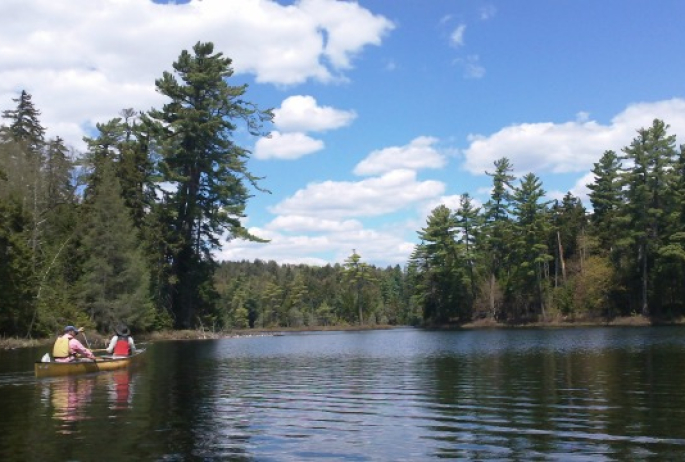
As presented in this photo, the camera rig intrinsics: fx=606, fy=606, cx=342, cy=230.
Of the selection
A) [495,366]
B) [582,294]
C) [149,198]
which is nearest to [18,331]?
[149,198]

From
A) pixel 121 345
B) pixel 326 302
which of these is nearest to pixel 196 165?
pixel 121 345

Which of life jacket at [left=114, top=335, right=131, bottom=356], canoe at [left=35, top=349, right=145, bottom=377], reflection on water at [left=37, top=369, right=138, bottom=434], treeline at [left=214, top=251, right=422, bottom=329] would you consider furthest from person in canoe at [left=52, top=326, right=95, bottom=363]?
treeline at [left=214, top=251, right=422, bottom=329]

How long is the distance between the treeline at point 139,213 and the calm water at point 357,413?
24.1m

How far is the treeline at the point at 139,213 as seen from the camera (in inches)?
1944

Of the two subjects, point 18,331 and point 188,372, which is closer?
point 188,372

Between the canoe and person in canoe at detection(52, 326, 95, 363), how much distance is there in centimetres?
32

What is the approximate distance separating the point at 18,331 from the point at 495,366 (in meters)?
34.9

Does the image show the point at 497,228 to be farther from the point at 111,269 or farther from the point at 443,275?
the point at 111,269

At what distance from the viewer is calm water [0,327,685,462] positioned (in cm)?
1062

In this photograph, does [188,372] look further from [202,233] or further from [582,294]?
[582,294]

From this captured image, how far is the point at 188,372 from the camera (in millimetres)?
25312

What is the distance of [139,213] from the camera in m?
61.3

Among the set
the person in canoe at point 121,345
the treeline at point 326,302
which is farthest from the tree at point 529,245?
the person in canoe at point 121,345

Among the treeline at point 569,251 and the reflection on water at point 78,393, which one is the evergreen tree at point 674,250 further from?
the reflection on water at point 78,393
